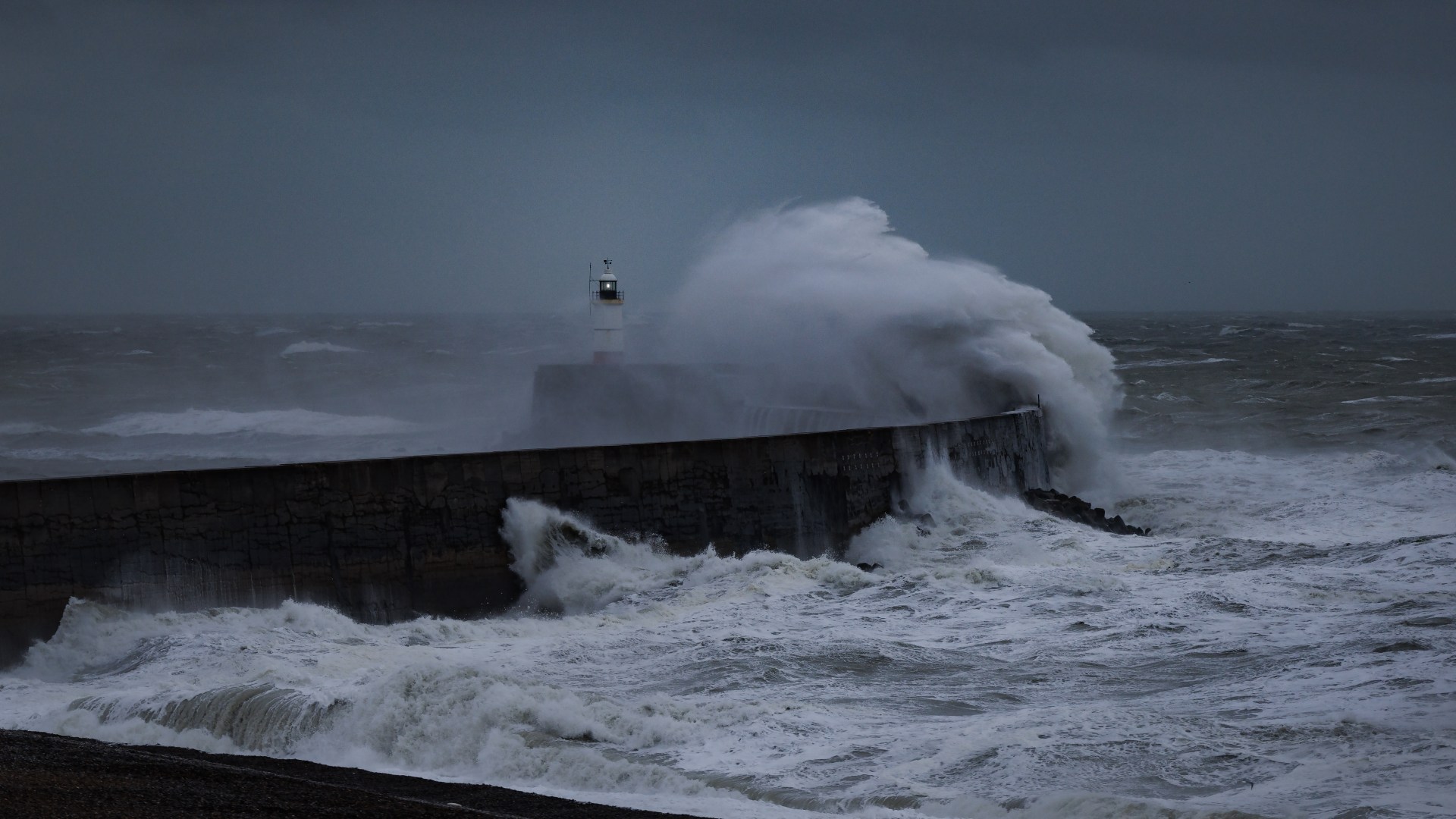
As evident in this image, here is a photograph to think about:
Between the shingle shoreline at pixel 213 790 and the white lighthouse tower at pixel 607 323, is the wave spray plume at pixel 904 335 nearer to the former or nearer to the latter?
the white lighthouse tower at pixel 607 323

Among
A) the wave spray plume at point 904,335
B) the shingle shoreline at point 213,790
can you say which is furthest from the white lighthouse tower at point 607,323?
the shingle shoreline at point 213,790

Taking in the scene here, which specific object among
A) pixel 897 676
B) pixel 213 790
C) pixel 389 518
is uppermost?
pixel 389 518

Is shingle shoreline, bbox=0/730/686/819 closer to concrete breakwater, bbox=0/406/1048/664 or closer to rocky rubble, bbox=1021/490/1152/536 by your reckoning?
concrete breakwater, bbox=0/406/1048/664

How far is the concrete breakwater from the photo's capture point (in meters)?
8.11

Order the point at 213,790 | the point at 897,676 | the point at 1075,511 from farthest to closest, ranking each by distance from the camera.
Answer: the point at 1075,511
the point at 897,676
the point at 213,790

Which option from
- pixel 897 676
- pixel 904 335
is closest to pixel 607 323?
pixel 904 335

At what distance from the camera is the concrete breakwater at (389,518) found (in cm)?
811

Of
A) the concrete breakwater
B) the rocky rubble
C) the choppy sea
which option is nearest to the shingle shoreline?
the choppy sea

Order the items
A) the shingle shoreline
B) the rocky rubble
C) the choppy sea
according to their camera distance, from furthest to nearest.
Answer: the rocky rubble, the choppy sea, the shingle shoreline

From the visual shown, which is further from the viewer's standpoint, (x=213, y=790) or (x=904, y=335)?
(x=904, y=335)

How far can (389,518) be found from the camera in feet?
30.1

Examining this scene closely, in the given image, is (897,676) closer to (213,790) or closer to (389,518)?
(213,790)

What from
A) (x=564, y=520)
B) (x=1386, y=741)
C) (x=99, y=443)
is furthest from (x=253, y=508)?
(x=99, y=443)

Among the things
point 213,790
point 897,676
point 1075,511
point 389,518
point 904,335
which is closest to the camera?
point 213,790
